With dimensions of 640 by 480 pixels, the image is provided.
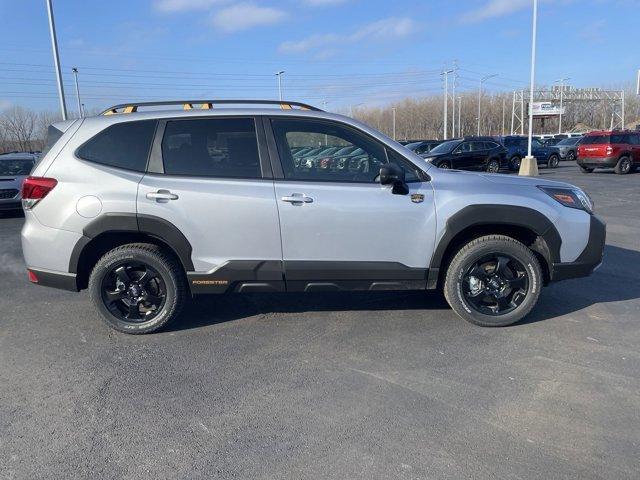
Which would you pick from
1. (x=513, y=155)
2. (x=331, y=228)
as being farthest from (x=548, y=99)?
(x=331, y=228)

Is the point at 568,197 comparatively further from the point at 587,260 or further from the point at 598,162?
the point at 598,162

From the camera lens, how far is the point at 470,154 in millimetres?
23156

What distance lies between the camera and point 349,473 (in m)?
2.61

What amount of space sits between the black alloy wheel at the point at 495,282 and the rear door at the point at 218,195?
66.7 inches

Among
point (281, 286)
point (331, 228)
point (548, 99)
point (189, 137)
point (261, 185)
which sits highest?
point (548, 99)

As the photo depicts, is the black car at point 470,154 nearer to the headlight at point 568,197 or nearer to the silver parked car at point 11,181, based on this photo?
the silver parked car at point 11,181

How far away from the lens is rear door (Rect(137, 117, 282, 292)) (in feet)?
13.8

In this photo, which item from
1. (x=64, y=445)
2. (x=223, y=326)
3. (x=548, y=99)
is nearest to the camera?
(x=64, y=445)

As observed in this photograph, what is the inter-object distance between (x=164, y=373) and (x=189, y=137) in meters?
1.96

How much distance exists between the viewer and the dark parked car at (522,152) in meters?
26.7

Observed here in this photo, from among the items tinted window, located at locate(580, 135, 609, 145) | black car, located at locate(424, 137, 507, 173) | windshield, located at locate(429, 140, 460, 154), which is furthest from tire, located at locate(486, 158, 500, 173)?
tinted window, located at locate(580, 135, 609, 145)

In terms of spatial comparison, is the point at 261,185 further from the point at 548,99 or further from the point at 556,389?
the point at 548,99

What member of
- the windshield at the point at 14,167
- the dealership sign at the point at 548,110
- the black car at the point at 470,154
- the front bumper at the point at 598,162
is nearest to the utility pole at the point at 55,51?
the windshield at the point at 14,167

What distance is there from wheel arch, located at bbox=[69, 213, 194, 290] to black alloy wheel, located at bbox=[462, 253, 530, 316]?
245 cm
